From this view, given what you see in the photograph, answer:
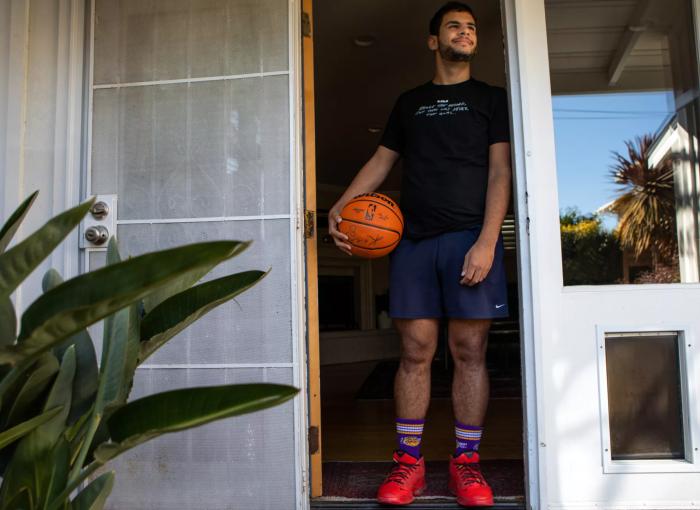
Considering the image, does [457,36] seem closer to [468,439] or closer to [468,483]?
[468,439]

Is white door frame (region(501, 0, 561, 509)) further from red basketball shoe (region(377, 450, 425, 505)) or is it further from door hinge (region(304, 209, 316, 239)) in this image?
door hinge (region(304, 209, 316, 239))

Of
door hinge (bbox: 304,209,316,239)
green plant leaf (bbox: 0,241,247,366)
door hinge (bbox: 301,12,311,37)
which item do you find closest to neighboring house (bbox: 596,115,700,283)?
door hinge (bbox: 304,209,316,239)

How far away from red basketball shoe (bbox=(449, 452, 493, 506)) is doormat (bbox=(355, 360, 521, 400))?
271 centimetres

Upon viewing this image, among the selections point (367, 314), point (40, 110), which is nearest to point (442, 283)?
point (40, 110)

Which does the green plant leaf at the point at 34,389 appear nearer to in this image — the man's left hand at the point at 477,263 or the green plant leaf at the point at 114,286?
the green plant leaf at the point at 114,286

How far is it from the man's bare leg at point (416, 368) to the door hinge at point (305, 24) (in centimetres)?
121

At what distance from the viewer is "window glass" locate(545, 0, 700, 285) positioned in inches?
104

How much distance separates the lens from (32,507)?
3.58 ft

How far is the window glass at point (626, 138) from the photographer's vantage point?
264 centimetres

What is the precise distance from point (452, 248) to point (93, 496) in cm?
163

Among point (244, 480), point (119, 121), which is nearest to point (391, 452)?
point (244, 480)

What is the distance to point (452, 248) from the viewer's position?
2.49 meters

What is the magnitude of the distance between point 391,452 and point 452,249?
1226 millimetres

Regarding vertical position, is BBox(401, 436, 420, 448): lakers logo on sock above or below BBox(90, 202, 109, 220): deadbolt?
below
